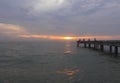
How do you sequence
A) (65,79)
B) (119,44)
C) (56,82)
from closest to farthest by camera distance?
(56,82) → (65,79) → (119,44)

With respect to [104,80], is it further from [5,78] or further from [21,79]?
[5,78]

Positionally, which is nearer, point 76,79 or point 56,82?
point 56,82

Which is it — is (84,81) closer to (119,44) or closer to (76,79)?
(76,79)

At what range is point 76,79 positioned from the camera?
78.1 ft

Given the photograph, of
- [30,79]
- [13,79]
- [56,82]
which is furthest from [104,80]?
[13,79]

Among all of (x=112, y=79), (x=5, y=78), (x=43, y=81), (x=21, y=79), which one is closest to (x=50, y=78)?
(x=43, y=81)

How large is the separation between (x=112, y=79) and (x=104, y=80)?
3.95 feet

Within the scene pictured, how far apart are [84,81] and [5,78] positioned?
861 centimetres

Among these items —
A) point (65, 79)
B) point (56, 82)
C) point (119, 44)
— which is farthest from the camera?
point (119, 44)

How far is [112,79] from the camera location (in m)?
23.8

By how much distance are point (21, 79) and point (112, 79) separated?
991 centimetres

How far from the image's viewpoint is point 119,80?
2328cm

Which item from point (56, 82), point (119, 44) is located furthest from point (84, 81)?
point (119, 44)

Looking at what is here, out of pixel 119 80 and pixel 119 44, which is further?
pixel 119 44
